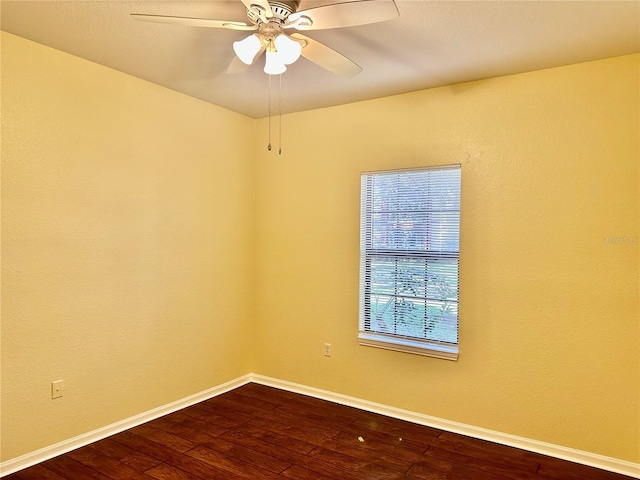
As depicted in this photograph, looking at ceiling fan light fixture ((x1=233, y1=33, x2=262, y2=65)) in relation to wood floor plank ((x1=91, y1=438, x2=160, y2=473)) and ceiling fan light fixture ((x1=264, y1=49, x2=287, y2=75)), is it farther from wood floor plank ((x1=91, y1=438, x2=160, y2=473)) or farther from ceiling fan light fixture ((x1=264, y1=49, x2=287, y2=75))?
wood floor plank ((x1=91, y1=438, x2=160, y2=473))

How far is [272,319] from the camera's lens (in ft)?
13.2

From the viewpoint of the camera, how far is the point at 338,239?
3662mm

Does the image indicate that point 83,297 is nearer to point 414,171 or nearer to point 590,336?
point 414,171

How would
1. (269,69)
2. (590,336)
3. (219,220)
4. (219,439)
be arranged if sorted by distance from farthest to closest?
1. (219,220)
2. (219,439)
3. (590,336)
4. (269,69)

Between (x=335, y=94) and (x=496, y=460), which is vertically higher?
(x=335, y=94)

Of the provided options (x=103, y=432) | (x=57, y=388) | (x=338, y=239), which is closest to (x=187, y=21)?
(x=338, y=239)

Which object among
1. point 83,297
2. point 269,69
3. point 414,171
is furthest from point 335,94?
point 83,297

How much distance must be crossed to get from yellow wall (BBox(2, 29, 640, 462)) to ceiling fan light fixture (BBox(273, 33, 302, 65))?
1.60 meters

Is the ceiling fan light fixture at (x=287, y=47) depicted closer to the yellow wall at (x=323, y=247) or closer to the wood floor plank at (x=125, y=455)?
the yellow wall at (x=323, y=247)

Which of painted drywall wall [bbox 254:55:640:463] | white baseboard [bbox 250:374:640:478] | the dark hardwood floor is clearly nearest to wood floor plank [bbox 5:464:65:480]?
the dark hardwood floor

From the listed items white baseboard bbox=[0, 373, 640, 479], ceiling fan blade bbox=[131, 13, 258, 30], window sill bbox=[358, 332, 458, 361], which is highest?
ceiling fan blade bbox=[131, 13, 258, 30]

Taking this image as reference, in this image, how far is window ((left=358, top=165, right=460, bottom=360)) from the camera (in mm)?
3172

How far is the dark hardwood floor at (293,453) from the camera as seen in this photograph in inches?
99.5

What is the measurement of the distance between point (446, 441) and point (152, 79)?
11.0ft
